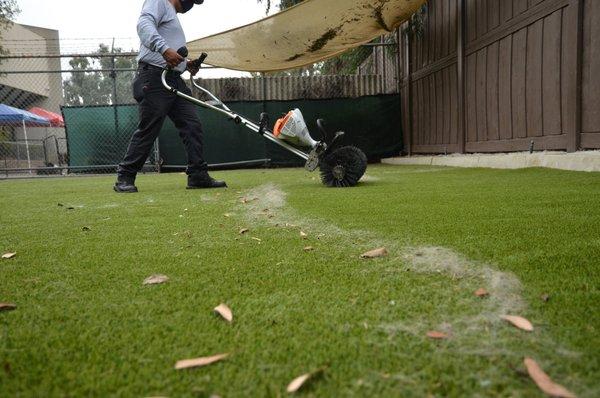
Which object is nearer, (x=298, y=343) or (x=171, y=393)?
(x=171, y=393)

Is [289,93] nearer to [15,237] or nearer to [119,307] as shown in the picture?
[15,237]

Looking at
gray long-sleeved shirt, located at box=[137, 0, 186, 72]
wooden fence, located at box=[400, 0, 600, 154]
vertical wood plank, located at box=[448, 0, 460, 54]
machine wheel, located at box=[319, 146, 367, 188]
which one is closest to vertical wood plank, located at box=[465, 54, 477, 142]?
wooden fence, located at box=[400, 0, 600, 154]

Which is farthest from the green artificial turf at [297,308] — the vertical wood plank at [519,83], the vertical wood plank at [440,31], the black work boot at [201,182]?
the vertical wood plank at [440,31]

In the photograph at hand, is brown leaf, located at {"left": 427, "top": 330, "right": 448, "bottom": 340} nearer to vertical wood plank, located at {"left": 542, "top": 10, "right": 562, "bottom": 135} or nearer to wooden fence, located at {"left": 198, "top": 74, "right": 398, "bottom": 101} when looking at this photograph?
vertical wood plank, located at {"left": 542, "top": 10, "right": 562, "bottom": 135}

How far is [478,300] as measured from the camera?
974 mm

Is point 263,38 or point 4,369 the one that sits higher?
point 263,38

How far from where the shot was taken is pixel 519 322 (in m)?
0.84

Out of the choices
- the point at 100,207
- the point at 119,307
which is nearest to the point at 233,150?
the point at 100,207

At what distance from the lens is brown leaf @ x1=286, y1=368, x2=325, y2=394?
639 millimetres

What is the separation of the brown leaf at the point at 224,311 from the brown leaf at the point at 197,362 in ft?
0.53

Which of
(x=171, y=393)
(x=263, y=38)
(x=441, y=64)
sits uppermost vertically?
(x=263, y=38)

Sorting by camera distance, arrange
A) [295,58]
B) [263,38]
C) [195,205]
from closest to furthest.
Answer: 1. [195,205]
2. [263,38]
3. [295,58]

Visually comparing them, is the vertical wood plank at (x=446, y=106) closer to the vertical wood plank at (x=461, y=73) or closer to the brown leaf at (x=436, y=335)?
the vertical wood plank at (x=461, y=73)

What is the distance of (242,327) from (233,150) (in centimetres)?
728
